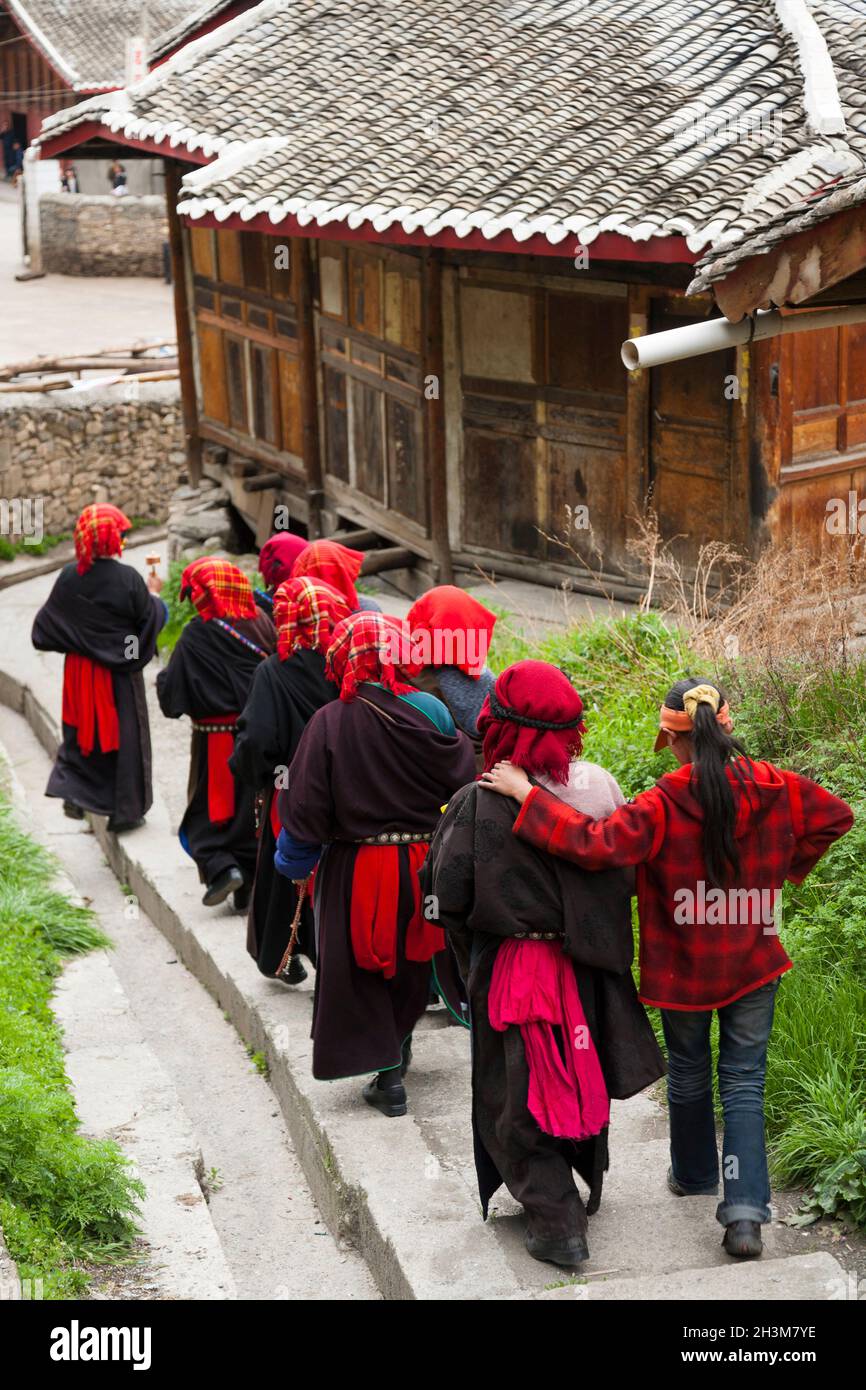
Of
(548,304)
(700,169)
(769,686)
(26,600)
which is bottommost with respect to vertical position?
(26,600)

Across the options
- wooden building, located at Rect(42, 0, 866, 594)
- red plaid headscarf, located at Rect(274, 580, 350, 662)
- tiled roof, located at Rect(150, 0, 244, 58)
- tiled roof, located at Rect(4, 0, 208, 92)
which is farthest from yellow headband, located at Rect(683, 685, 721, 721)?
tiled roof, located at Rect(4, 0, 208, 92)

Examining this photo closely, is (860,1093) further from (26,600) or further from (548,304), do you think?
(26,600)

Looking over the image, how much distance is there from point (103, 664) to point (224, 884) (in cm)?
184

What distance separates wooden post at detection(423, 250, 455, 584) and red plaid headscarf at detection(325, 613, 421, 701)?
6731 mm

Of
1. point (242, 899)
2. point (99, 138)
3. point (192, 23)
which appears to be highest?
point (192, 23)

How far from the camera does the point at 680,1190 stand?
15.1ft

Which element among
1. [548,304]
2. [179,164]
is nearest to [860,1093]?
[548,304]

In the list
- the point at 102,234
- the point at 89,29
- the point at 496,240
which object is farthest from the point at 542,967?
the point at 89,29

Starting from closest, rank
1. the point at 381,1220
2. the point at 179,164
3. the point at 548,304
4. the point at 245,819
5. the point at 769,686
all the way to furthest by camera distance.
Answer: the point at 381,1220, the point at 769,686, the point at 245,819, the point at 548,304, the point at 179,164

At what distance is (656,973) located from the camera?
14.0 ft

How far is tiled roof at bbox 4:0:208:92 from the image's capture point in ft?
119

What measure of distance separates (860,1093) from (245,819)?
12.3 feet

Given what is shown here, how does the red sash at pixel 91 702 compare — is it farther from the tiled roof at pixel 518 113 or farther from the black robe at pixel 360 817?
the black robe at pixel 360 817

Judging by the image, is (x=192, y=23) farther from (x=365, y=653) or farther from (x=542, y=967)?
(x=542, y=967)
